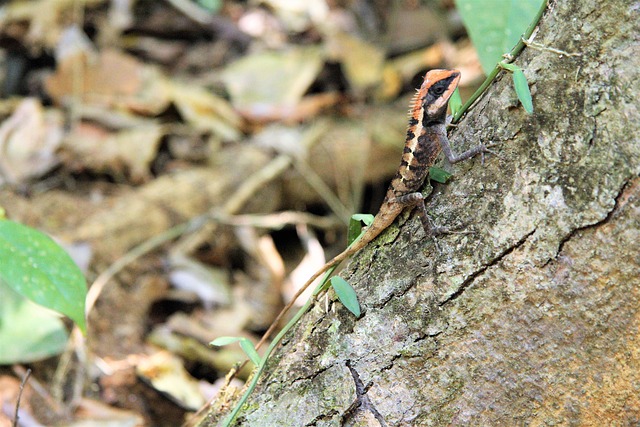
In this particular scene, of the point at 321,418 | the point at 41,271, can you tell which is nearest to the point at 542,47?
the point at 321,418

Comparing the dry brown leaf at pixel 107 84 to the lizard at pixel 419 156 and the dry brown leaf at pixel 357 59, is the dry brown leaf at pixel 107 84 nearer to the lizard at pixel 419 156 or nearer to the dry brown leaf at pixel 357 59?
the dry brown leaf at pixel 357 59

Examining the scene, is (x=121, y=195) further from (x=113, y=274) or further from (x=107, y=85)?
(x=107, y=85)

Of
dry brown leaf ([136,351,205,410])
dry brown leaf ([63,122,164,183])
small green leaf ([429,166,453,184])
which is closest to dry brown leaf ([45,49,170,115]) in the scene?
dry brown leaf ([63,122,164,183])

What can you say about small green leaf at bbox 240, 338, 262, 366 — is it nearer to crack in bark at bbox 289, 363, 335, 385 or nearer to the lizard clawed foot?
crack in bark at bbox 289, 363, 335, 385

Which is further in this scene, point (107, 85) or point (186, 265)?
point (107, 85)

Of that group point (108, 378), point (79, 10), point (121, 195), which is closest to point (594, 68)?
point (108, 378)
